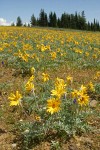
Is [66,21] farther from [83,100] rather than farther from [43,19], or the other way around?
[83,100]

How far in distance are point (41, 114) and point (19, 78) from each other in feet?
13.0

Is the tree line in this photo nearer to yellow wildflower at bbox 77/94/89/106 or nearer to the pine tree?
the pine tree

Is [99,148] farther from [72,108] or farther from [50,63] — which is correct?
[50,63]

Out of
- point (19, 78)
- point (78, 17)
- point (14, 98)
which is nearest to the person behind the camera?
point (14, 98)

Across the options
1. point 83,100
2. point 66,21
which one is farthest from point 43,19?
point 83,100

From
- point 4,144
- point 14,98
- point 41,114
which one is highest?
point 14,98

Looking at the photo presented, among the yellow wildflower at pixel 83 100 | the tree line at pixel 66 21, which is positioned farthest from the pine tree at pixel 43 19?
the yellow wildflower at pixel 83 100

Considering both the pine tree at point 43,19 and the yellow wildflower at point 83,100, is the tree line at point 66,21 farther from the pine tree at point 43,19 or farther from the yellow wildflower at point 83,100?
the yellow wildflower at point 83,100

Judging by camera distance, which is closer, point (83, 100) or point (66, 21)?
point (83, 100)

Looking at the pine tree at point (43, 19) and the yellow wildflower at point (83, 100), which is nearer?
the yellow wildflower at point (83, 100)

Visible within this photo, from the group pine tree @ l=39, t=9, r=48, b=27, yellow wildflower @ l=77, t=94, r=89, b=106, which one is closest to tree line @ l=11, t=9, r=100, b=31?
pine tree @ l=39, t=9, r=48, b=27

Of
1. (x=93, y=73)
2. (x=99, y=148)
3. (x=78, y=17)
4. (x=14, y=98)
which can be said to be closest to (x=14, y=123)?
(x=14, y=98)

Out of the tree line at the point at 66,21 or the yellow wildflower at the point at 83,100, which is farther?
the tree line at the point at 66,21

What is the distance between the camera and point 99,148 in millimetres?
5055
